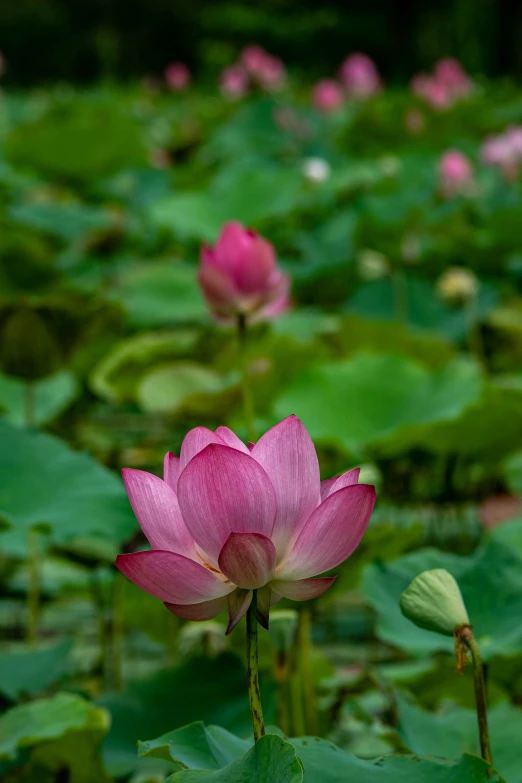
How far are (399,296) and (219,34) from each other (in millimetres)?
9959

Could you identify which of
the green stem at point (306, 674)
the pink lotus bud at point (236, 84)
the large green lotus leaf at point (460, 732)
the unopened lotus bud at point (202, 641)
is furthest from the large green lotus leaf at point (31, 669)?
the pink lotus bud at point (236, 84)

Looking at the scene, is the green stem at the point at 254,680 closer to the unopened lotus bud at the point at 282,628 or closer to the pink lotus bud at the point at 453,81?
the unopened lotus bud at the point at 282,628

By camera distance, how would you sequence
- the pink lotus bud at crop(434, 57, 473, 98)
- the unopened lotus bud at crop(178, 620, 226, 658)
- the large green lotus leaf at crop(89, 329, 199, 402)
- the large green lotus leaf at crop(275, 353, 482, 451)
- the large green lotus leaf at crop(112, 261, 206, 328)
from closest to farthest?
the unopened lotus bud at crop(178, 620, 226, 658) → the large green lotus leaf at crop(275, 353, 482, 451) → the large green lotus leaf at crop(89, 329, 199, 402) → the large green lotus leaf at crop(112, 261, 206, 328) → the pink lotus bud at crop(434, 57, 473, 98)

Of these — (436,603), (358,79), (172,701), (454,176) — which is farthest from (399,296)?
(358,79)

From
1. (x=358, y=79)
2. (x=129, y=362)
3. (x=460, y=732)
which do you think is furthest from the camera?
(x=358, y=79)

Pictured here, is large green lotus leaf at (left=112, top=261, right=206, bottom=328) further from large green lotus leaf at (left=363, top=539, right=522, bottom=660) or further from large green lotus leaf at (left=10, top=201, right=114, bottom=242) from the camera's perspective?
large green lotus leaf at (left=363, top=539, right=522, bottom=660)

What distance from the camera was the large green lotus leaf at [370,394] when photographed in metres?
1.28

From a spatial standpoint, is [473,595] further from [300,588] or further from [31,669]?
[31,669]

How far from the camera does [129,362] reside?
1.55 m

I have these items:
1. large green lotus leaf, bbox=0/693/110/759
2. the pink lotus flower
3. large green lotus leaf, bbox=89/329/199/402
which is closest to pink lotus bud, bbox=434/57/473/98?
large green lotus leaf, bbox=89/329/199/402

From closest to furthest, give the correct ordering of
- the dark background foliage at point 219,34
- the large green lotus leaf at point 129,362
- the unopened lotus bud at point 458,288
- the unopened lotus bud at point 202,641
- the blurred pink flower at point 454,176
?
the unopened lotus bud at point 202,641 < the large green lotus leaf at point 129,362 < the unopened lotus bud at point 458,288 < the blurred pink flower at point 454,176 < the dark background foliage at point 219,34

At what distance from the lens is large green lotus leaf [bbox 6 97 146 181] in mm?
2709

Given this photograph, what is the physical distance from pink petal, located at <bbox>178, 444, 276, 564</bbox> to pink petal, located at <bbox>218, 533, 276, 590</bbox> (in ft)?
0.04

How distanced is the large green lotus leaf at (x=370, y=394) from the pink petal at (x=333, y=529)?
77 centimetres
